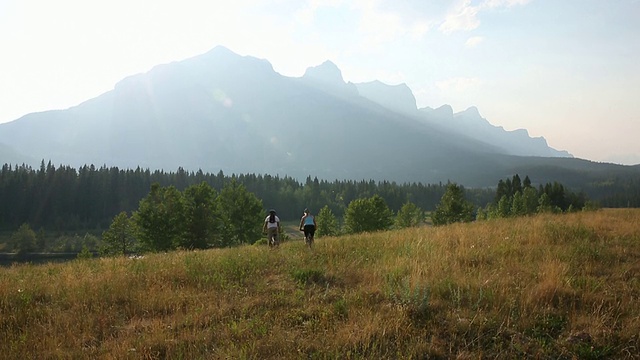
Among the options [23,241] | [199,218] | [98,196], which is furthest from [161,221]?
[98,196]

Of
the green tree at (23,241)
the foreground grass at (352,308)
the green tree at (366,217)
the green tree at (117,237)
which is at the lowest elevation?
the green tree at (23,241)

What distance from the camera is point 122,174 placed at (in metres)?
164

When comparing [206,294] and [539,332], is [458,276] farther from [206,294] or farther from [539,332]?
[206,294]

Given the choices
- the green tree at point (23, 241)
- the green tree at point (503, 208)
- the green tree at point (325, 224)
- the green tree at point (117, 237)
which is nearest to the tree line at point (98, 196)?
the green tree at point (23, 241)

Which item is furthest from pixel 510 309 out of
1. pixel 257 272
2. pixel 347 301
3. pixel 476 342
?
pixel 257 272

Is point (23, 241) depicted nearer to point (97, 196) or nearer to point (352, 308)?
point (97, 196)

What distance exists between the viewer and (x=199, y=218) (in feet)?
152

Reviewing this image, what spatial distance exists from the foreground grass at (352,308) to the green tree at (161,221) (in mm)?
36565

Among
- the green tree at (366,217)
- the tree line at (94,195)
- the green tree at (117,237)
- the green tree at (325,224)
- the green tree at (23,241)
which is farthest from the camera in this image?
the tree line at (94,195)

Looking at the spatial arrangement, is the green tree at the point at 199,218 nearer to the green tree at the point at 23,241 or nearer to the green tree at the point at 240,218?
the green tree at the point at 240,218

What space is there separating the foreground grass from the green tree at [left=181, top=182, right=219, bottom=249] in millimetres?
37218

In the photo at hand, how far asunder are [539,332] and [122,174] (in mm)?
186381

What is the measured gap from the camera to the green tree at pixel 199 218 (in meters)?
45.8

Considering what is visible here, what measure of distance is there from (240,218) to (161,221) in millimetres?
10162
